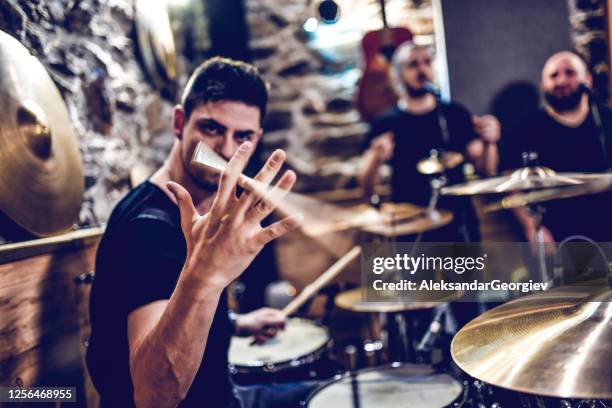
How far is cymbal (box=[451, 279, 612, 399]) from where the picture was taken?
2.55ft

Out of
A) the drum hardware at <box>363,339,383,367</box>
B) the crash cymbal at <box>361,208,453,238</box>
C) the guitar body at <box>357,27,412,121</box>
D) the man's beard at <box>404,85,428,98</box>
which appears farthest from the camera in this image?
the guitar body at <box>357,27,412,121</box>

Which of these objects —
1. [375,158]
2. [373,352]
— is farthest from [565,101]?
[373,352]

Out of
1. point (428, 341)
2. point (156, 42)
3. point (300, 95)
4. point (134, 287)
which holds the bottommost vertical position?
point (428, 341)

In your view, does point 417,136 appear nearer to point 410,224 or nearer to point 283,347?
point 410,224

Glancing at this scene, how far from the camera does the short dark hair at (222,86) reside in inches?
57.2

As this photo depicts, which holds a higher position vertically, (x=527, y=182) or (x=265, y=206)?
(x=265, y=206)

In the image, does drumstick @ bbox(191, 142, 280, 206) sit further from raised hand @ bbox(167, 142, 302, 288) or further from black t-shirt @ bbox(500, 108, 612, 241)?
black t-shirt @ bbox(500, 108, 612, 241)

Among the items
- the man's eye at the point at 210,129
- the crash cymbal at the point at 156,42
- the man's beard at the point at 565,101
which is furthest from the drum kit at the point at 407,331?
the man's beard at the point at 565,101

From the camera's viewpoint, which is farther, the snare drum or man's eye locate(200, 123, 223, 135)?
the snare drum

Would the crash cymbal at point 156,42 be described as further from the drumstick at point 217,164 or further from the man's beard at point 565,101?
the man's beard at point 565,101

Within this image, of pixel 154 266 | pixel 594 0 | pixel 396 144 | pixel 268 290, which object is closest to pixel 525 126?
pixel 396 144

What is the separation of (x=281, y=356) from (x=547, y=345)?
1.15m

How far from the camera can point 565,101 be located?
9.98ft

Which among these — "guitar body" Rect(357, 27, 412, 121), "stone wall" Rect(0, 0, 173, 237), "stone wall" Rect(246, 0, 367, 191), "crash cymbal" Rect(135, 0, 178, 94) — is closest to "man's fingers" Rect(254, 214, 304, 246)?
"stone wall" Rect(0, 0, 173, 237)
